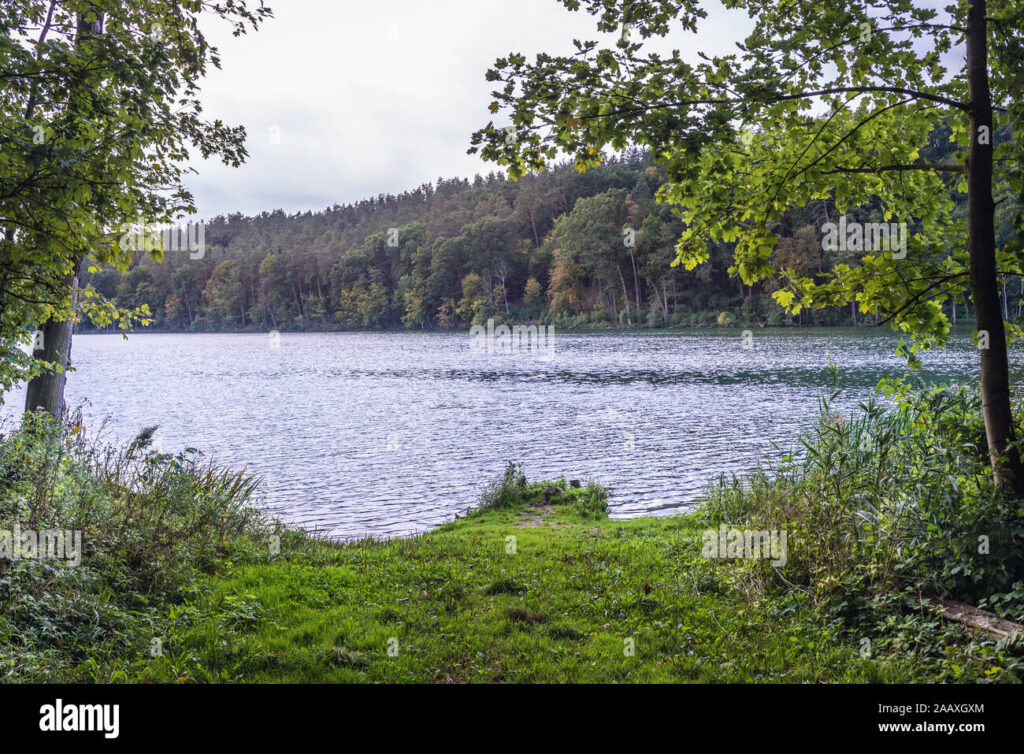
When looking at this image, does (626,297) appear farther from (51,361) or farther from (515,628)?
(515,628)

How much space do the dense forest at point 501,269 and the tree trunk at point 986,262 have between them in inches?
2121

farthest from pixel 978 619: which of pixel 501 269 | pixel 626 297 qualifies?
pixel 501 269

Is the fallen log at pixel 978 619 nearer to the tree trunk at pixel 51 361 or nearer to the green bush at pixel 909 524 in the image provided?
the green bush at pixel 909 524

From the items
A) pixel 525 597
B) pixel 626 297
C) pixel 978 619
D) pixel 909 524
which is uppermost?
pixel 626 297

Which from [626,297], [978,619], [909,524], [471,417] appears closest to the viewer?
[978,619]

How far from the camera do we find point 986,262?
5.41 m

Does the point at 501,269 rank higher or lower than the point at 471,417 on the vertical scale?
higher

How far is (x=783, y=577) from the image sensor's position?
6.57 m

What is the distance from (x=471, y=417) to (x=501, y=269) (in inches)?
3514

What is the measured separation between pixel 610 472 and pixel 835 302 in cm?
1284

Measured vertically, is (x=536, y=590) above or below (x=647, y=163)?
below
